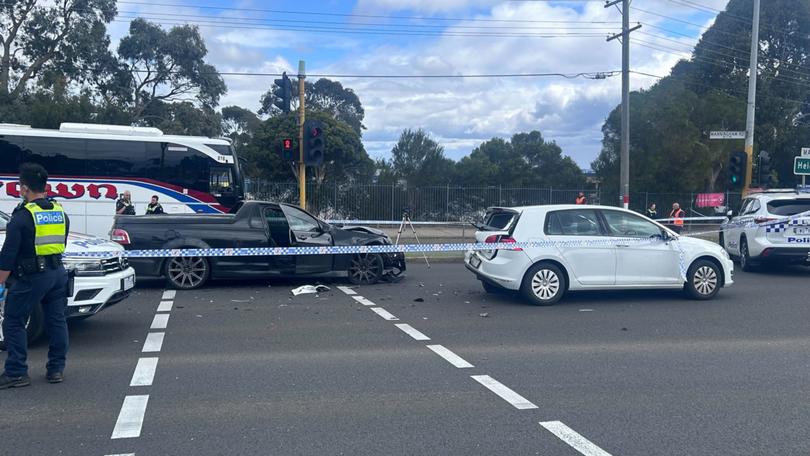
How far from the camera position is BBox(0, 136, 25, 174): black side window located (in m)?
20.1

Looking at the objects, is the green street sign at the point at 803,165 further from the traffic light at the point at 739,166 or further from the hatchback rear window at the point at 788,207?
the hatchback rear window at the point at 788,207

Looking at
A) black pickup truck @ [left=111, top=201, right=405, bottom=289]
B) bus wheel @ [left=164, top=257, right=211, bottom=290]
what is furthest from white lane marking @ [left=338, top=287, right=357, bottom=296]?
bus wheel @ [left=164, top=257, right=211, bottom=290]

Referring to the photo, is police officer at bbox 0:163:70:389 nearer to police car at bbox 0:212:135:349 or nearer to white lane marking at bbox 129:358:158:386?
white lane marking at bbox 129:358:158:386

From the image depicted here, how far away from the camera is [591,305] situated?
11211mm

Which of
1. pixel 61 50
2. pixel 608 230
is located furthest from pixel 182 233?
pixel 61 50

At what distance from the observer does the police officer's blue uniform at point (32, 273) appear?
Result: 614cm

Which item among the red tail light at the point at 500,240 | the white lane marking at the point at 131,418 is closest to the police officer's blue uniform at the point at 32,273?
the white lane marking at the point at 131,418

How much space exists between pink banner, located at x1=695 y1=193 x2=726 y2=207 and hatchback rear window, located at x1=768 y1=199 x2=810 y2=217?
53.5 ft

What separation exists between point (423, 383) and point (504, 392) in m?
0.76

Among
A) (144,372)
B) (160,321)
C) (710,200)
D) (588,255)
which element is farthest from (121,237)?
(710,200)

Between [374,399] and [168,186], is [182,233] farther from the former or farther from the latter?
[168,186]

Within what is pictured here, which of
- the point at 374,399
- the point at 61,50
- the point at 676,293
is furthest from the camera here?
the point at 61,50

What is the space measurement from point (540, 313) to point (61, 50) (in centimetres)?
3338

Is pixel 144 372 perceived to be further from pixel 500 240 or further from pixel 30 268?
pixel 500 240
